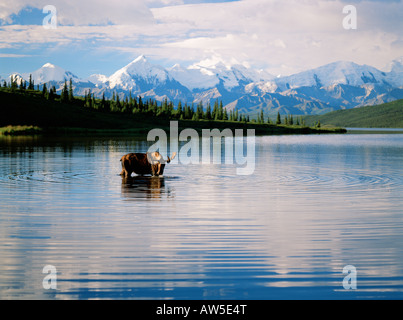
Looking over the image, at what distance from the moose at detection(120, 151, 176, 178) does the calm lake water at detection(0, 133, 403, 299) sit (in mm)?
4154

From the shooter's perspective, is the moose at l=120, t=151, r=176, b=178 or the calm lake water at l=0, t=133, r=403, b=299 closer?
the calm lake water at l=0, t=133, r=403, b=299

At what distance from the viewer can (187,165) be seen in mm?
45219

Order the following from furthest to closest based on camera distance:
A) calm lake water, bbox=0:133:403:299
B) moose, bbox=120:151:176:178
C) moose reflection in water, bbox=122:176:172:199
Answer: moose, bbox=120:151:176:178 < moose reflection in water, bbox=122:176:172:199 < calm lake water, bbox=0:133:403:299

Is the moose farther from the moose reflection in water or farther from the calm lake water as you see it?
the calm lake water

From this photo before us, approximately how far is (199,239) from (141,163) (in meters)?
19.0

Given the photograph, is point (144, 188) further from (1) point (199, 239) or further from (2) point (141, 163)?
(1) point (199, 239)

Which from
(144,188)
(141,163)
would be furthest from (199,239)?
(141,163)

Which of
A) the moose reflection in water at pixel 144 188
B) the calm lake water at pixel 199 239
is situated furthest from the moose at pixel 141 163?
the calm lake water at pixel 199 239

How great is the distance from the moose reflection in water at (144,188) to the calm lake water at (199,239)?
98mm

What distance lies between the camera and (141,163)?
112ft

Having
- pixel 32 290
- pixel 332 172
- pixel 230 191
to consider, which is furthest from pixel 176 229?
pixel 332 172

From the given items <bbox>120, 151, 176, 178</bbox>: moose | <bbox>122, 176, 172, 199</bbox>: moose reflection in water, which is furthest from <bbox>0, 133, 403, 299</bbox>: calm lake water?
<bbox>120, 151, 176, 178</bbox>: moose

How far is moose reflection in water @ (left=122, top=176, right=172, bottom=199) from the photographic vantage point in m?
25.4

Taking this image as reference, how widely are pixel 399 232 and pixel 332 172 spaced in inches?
868
